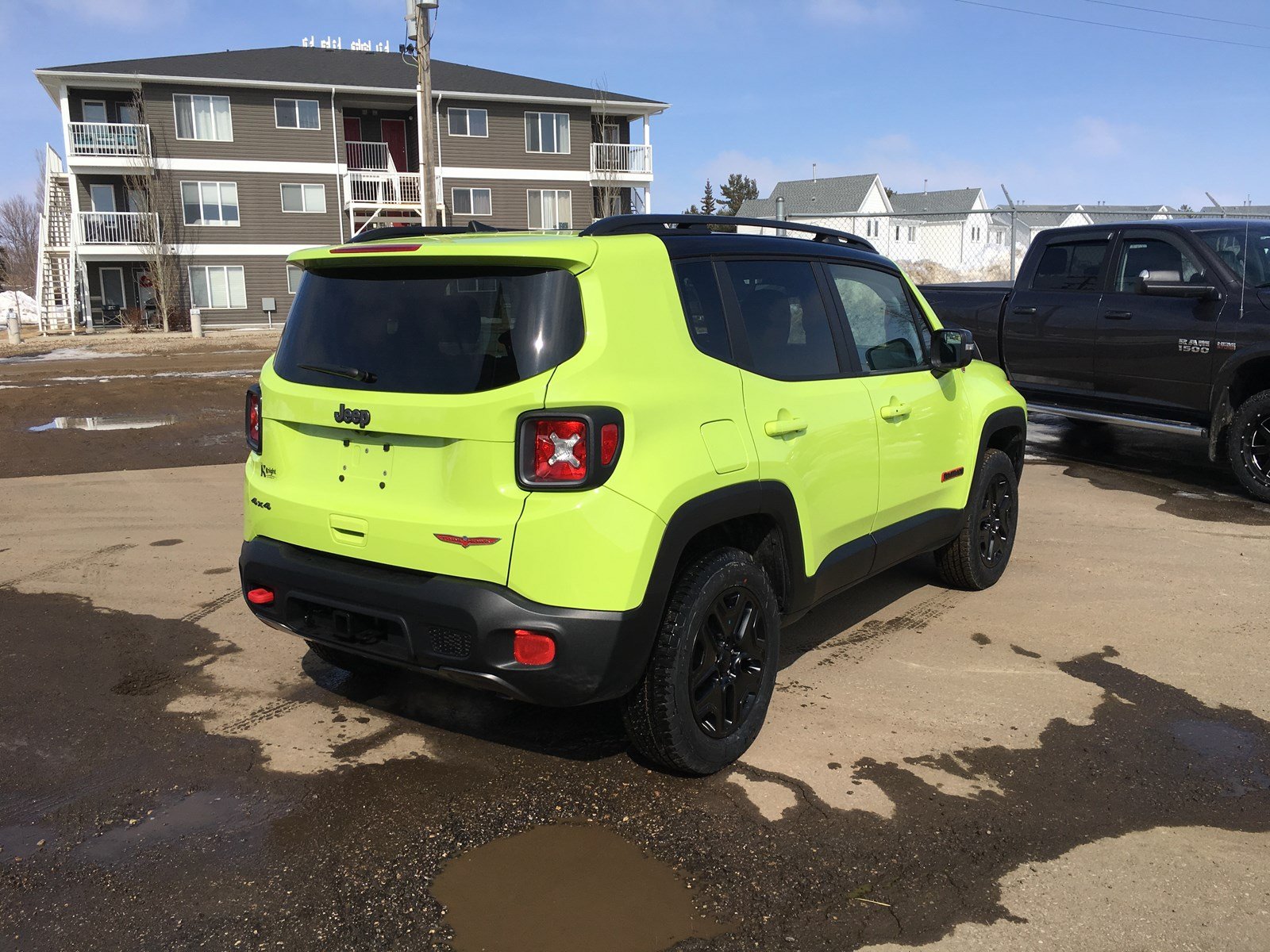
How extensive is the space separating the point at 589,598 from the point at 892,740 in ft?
5.12

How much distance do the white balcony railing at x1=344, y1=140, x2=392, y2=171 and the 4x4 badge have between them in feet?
121

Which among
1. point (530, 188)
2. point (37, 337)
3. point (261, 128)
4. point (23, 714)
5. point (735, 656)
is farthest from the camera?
point (530, 188)

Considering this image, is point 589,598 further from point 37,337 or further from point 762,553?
point 37,337

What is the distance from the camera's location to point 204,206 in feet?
119

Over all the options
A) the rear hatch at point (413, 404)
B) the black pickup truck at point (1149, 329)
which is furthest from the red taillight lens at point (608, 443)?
the black pickup truck at point (1149, 329)

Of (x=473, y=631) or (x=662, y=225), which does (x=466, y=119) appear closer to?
(x=662, y=225)

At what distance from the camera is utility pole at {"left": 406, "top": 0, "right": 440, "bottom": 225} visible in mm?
18359

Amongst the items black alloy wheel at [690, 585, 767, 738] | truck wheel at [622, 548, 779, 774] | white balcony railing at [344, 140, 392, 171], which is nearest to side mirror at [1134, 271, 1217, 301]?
truck wheel at [622, 548, 779, 774]

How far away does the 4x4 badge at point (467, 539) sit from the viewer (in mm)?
3227

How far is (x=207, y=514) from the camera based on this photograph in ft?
25.5

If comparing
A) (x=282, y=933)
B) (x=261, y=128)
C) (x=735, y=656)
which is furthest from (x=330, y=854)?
(x=261, y=128)

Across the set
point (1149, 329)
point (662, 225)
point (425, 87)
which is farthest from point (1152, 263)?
point (425, 87)

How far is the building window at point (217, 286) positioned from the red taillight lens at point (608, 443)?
3680cm

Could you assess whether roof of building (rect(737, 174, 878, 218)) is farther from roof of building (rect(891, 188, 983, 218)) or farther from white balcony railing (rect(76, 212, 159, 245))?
white balcony railing (rect(76, 212, 159, 245))
